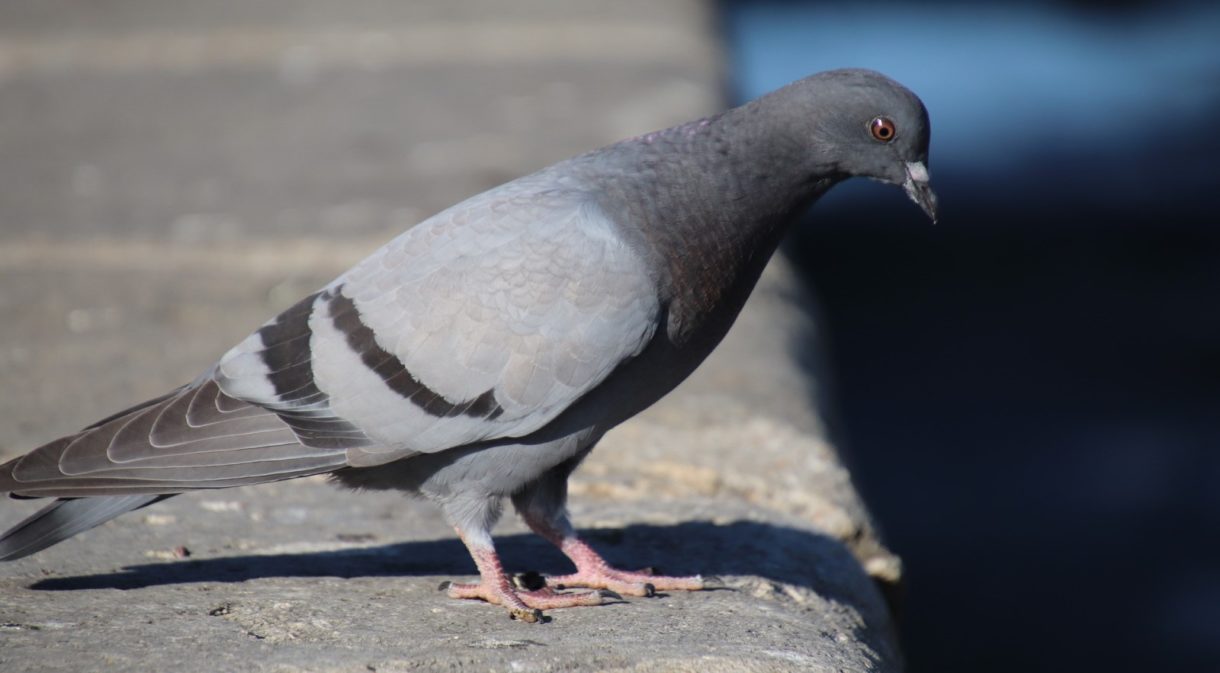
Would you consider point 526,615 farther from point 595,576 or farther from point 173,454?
point 173,454

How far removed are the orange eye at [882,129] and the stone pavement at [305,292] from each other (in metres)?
1.13

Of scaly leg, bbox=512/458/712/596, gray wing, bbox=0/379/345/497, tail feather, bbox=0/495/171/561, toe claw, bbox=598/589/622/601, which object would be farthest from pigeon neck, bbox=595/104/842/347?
tail feather, bbox=0/495/171/561

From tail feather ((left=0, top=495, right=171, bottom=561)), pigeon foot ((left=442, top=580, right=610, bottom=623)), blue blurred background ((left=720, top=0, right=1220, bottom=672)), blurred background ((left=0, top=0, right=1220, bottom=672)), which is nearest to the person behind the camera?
tail feather ((left=0, top=495, right=171, bottom=561))

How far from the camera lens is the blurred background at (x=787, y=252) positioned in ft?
18.9

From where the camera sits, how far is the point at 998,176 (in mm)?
13711

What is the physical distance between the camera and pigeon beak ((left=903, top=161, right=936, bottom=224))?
140 inches

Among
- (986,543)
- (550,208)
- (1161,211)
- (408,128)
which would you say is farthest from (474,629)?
(1161,211)

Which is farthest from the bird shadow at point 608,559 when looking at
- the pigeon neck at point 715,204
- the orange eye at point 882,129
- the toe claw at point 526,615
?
the orange eye at point 882,129

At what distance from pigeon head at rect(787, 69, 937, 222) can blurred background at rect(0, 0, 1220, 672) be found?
1.65 m

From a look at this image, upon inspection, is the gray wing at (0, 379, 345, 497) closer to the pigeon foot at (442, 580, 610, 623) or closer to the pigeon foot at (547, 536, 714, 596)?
the pigeon foot at (442, 580, 610, 623)

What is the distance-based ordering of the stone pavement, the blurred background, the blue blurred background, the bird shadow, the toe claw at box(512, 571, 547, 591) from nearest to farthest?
the stone pavement
the bird shadow
the toe claw at box(512, 571, 547, 591)
the blurred background
the blue blurred background

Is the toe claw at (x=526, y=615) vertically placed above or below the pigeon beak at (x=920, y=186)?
below

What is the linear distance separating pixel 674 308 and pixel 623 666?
0.86 m

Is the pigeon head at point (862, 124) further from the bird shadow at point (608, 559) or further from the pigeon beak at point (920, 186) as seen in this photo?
the bird shadow at point (608, 559)
